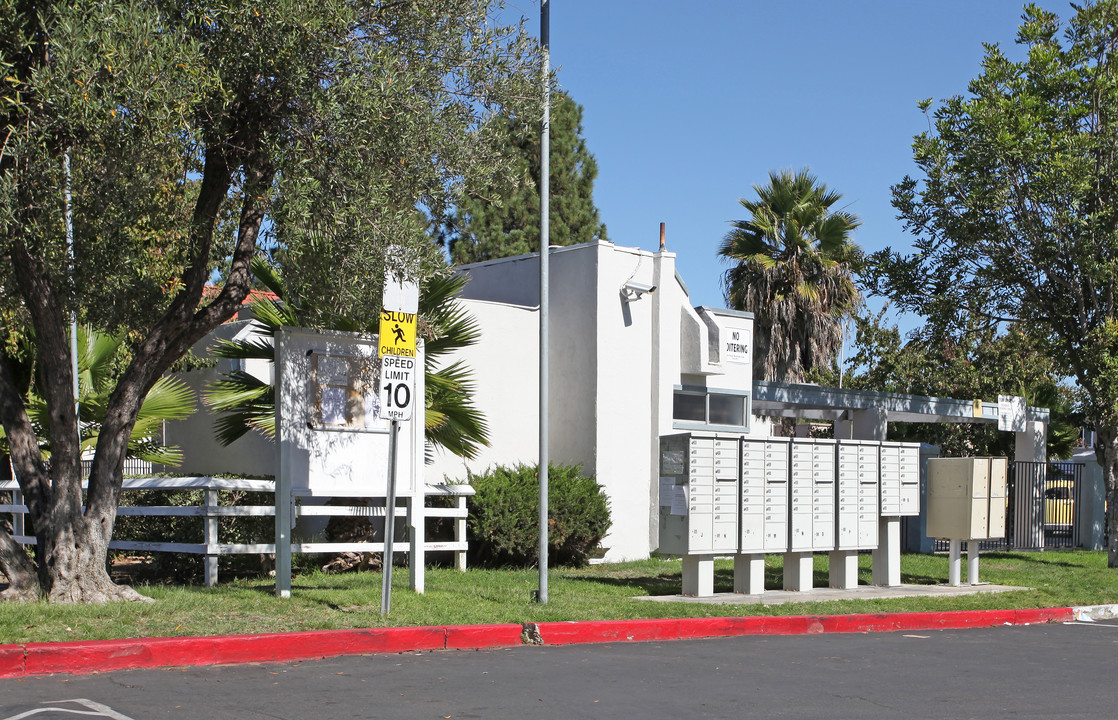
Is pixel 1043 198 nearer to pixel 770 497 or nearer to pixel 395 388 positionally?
pixel 770 497

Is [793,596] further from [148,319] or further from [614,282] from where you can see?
[148,319]

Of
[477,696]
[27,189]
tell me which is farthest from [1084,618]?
[27,189]

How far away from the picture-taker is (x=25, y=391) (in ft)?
51.2

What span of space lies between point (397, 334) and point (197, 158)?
2.71 meters

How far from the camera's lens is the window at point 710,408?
1933cm

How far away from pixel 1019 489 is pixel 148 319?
1774cm

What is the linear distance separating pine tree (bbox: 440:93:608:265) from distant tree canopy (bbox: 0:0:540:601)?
84.6 ft

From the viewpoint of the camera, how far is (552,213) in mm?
39562

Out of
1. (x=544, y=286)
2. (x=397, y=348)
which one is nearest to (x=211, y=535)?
(x=397, y=348)

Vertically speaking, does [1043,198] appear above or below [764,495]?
above

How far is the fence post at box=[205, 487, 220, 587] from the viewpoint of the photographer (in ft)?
41.9

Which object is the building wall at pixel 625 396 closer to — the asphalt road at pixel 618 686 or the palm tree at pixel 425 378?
the palm tree at pixel 425 378

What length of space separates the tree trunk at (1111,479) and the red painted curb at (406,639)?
7099 millimetres

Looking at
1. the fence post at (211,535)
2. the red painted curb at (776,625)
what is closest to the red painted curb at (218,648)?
the red painted curb at (776,625)
